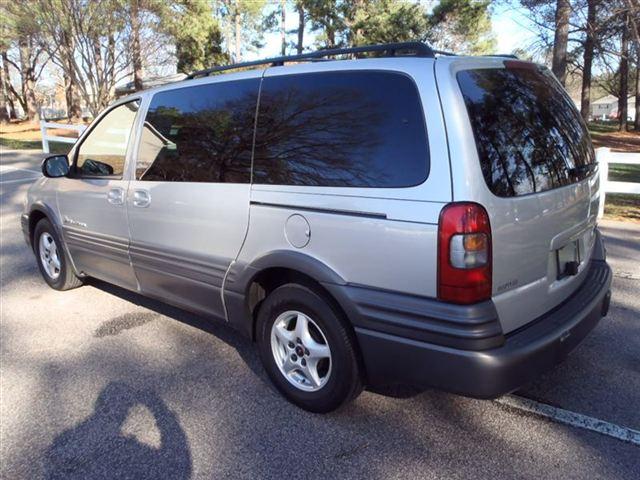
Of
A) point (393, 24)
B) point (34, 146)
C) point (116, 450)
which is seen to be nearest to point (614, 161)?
point (116, 450)

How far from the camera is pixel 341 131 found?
8.91 feet

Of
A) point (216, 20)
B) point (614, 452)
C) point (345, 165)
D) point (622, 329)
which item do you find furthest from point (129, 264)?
point (216, 20)

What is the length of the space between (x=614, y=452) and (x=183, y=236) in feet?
8.86

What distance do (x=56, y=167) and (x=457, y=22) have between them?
18.8 m

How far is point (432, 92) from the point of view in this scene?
2.42 m

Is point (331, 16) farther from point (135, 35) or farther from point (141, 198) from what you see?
point (141, 198)

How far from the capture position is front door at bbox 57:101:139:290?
4008 mm

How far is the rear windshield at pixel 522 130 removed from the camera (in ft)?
8.04

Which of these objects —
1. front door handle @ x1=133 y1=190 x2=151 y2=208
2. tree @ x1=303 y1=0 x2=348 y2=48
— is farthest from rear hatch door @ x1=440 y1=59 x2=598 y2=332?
tree @ x1=303 y1=0 x2=348 y2=48


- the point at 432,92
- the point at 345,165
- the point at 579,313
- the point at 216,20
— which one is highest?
the point at 216,20

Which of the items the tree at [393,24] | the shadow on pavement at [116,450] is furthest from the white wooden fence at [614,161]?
the tree at [393,24]

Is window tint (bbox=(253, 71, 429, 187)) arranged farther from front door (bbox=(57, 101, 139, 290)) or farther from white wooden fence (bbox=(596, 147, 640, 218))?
white wooden fence (bbox=(596, 147, 640, 218))

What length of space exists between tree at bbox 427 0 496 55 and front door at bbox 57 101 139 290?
1713cm

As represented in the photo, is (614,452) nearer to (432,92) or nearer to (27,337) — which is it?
(432,92)
